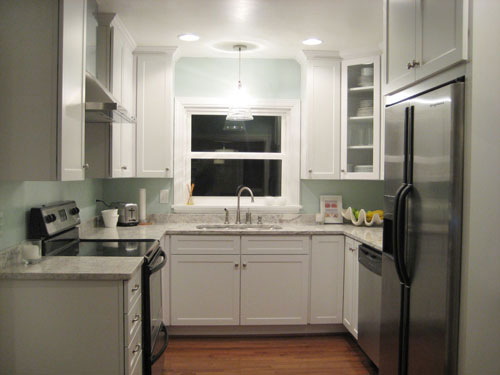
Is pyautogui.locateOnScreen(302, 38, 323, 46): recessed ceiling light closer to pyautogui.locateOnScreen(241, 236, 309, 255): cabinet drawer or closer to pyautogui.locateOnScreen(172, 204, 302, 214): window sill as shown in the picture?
pyautogui.locateOnScreen(172, 204, 302, 214): window sill

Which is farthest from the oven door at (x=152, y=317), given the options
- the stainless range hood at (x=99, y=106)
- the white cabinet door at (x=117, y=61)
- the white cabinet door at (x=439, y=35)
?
the white cabinet door at (x=439, y=35)

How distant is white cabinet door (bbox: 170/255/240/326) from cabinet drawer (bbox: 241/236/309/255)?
0.14 metres

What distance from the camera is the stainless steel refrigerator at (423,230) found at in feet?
5.81

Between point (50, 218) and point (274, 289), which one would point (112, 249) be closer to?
point (50, 218)

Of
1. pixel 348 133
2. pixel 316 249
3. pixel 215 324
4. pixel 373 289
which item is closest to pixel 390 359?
pixel 373 289

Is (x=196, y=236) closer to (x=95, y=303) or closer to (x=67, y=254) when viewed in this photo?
(x=67, y=254)

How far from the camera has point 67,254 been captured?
2.57 metres

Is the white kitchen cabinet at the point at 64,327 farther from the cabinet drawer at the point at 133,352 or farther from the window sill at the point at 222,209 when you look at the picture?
the window sill at the point at 222,209

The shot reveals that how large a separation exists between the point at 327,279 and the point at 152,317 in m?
1.68

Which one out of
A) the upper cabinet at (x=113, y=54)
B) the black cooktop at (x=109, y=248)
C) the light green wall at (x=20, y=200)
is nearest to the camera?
the light green wall at (x=20, y=200)

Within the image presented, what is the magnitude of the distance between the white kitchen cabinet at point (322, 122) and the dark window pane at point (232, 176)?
517 millimetres

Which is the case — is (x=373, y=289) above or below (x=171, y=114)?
below

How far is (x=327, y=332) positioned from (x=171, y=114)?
2369 mm

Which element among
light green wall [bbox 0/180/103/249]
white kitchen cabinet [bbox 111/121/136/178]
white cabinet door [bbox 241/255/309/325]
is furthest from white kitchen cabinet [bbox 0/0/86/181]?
white cabinet door [bbox 241/255/309/325]
